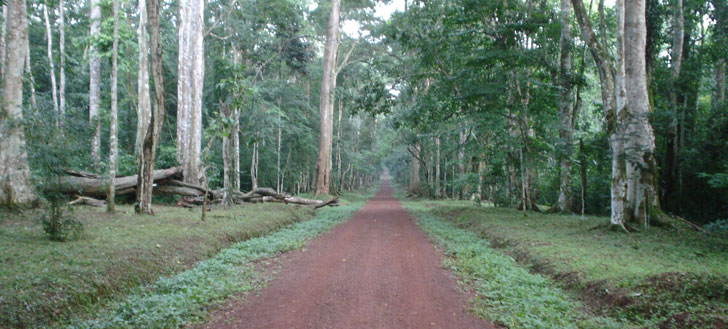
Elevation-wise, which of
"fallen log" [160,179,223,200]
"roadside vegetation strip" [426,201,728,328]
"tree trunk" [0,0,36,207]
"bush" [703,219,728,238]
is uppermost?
"tree trunk" [0,0,36,207]

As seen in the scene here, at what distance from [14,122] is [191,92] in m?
9.07

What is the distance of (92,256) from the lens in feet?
20.1

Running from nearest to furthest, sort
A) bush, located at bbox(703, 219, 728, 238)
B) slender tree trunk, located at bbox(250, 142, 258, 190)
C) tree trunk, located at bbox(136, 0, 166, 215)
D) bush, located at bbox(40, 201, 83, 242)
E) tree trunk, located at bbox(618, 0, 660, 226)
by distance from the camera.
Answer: bush, located at bbox(40, 201, 83, 242)
bush, located at bbox(703, 219, 728, 238)
tree trunk, located at bbox(618, 0, 660, 226)
tree trunk, located at bbox(136, 0, 166, 215)
slender tree trunk, located at bbox(250, 142, 258, 190)

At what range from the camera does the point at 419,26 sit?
17828 mm

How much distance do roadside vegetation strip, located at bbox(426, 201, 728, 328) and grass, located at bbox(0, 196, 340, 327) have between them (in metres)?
5.96

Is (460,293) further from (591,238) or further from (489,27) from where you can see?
(489,27)

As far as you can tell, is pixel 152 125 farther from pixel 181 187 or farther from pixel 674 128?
pixel 674 128

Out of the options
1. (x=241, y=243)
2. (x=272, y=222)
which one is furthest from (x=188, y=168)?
(x=241, y=243)

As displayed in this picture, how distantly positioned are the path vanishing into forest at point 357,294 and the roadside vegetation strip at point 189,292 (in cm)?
35

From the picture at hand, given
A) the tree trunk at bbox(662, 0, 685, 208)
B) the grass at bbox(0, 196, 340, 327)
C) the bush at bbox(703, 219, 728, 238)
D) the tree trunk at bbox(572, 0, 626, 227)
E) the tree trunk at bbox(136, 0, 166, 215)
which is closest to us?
the grass at bbox(0, 196, 340, 327)

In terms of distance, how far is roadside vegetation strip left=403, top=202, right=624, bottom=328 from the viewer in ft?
15.3

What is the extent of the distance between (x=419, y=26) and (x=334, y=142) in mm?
19152

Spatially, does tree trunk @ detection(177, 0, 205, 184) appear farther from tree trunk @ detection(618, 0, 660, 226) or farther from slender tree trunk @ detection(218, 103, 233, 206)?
tree trunk @ detection(618, 0, 660, 226)

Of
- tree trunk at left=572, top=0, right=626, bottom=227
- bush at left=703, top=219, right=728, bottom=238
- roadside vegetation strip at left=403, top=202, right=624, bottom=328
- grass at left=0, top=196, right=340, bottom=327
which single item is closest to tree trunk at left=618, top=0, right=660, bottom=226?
tree trunk at left=572, top=0, right=626, bottom=227
